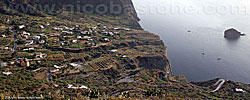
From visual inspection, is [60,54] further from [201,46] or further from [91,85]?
[201,46]

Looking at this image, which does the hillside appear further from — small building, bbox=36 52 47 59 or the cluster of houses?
small building, bbox=36 52 47 59

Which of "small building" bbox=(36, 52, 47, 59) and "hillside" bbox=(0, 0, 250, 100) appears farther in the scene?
"small building" bbox=(36, 52, 47, 59)

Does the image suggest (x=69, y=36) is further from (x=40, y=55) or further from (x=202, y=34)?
→ (x=202, y=34)

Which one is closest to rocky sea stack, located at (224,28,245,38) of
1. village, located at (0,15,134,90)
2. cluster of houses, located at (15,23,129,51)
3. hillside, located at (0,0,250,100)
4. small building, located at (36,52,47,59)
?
hillside, located at (0,0,250,100)

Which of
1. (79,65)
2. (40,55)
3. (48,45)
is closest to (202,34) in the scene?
(79,65)

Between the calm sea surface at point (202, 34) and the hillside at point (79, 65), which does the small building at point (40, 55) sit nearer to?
the hillside at point (79, 65)

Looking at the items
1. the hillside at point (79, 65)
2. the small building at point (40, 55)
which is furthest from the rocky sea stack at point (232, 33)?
the small building at point (40, 55)
